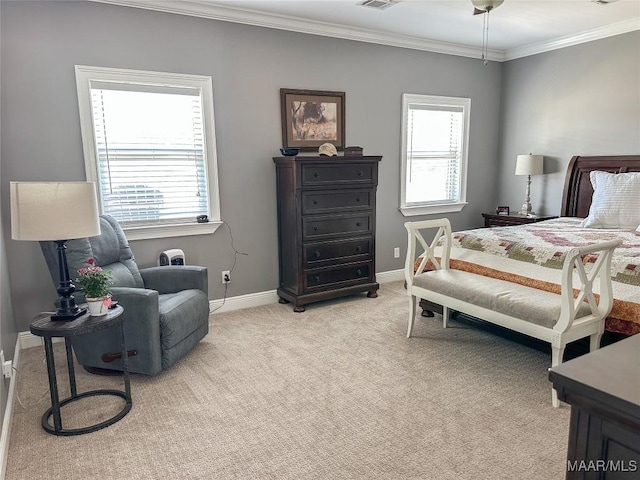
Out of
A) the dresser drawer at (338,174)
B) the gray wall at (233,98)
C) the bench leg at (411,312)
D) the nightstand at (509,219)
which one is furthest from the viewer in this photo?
the nightstand at (509,219)

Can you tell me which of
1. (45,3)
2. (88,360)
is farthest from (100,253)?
(45,3)

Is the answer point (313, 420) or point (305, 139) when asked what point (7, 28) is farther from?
point (313, 420)

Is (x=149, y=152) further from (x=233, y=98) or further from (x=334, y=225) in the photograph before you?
(x=334, y=225)

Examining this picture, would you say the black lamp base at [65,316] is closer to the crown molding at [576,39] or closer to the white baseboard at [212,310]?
the white baseboard at [212,310]

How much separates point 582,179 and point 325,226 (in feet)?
9.45

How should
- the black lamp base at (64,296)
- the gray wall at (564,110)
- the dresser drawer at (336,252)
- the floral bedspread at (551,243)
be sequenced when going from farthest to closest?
the gray wall at (564,110) → the dresser drawer at (336,252) → the floral bedspread at (551,243) → the black lamp base at (64,296)

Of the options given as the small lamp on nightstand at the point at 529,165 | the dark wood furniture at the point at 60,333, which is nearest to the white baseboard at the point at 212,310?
the dark wood furniture at the point at 60,333

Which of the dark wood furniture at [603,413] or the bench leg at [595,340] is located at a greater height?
the dark wood furniture at [603,413]

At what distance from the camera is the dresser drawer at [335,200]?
3.89 meters

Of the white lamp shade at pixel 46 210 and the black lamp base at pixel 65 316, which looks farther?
the black lamp base at pixel 65 316

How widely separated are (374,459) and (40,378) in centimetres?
220

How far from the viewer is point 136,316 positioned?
2.62 meters

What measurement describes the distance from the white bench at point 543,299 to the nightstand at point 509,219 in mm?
2003

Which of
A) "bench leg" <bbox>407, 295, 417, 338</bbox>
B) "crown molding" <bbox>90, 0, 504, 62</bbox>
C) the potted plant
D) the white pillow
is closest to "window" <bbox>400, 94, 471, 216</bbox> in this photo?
"crown molding" <bbox>90, 0, 504, 62</bbox>
